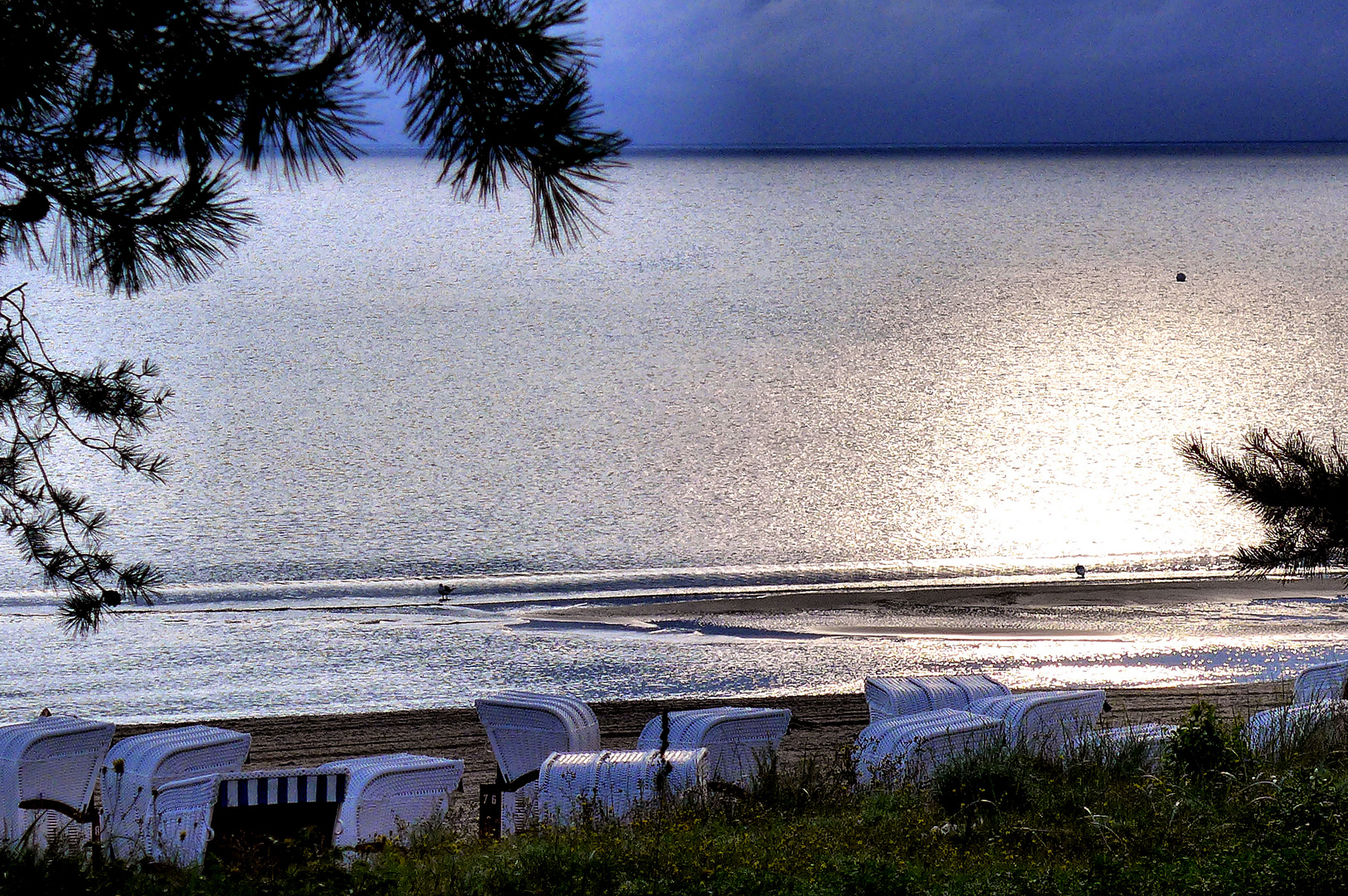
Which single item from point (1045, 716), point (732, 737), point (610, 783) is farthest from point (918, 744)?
point (610, 783)

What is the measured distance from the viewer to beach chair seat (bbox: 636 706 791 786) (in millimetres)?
7066

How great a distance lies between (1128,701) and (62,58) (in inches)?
407

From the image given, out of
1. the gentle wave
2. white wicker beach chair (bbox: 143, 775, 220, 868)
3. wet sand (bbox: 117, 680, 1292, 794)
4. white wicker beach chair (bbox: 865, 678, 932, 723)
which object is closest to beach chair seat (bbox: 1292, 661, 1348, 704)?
wet sand (bbox: 117, 680, 1292, 794)

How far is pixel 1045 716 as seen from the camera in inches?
301

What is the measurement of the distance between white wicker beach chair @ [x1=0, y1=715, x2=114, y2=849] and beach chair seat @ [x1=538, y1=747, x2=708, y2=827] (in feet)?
8.02

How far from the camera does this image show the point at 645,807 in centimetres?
617

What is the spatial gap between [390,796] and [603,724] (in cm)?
523

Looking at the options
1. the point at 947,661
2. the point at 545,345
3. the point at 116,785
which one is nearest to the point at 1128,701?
the point at 947,661

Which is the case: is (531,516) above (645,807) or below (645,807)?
above

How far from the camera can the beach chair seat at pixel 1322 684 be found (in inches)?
352

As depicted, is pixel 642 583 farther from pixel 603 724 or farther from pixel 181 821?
pixel 181 821

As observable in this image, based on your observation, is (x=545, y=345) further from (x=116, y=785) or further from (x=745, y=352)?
(x=116, y=785)

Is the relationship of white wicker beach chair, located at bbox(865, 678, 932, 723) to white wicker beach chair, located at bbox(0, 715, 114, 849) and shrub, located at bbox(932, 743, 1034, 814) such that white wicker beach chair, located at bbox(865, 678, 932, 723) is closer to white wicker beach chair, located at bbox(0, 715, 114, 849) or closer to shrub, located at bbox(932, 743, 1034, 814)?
shrub, located at bbox(932, 743, 1034, 814)

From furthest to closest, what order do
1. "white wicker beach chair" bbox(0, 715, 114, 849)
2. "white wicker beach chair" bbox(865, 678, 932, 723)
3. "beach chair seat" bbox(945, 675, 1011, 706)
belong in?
1. "beach chair seat" bbox(945, 675, 1011, 706)
2. "white wicker beach chair" bbox(865, 678, 932, 723)
3. "white wicker beach chair" bbox(0, 715, 114, 849)
